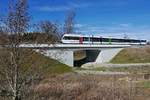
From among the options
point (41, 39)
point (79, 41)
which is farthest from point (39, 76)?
point (79, 41)

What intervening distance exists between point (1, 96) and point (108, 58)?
7309 cm

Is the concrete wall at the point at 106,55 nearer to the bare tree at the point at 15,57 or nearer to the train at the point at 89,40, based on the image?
the train at the point at 89,40

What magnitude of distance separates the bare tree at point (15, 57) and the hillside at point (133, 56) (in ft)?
235

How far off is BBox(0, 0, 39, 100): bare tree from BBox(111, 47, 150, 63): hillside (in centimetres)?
7152

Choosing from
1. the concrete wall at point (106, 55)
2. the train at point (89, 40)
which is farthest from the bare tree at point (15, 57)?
the concrete wall at point (106, 55)

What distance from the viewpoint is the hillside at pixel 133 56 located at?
8338 cm

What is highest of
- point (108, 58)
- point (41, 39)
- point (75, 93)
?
point (41, 39)

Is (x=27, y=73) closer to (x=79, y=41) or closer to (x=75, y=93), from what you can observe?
(x=75, y=93)

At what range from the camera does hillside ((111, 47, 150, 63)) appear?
83375 mm

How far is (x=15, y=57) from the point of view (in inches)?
443

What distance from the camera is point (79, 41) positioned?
85.1m

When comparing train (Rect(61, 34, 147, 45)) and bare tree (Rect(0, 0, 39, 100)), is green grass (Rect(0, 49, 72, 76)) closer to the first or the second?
bare tree (Rect(0, 0, 39, 100))

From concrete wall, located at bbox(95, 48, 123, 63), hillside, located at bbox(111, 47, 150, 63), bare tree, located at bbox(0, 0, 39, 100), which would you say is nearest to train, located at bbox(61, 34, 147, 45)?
concrete wall, located at bbox(95, 48, 123, 63)

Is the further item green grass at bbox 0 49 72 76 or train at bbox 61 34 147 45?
train at bbox 61 34 147 45
